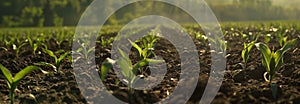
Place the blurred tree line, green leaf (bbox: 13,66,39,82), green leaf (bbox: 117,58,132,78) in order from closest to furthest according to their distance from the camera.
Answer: green leaf (bbox: 13,66,39,82) → green leaf (bbox: 117,58,132,78) → the blurred tree line

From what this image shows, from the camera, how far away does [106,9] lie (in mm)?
48750

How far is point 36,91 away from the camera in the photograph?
9.69 ft

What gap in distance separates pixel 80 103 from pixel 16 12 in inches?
1751

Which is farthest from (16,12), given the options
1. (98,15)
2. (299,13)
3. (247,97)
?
(299,13)

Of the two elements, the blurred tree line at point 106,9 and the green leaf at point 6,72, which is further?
the blurred tree line at point 106,9

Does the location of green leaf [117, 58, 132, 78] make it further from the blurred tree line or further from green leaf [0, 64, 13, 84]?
the blurred tree line

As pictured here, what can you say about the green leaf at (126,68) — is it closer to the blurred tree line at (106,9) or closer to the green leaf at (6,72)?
the green leaf at (6,72)

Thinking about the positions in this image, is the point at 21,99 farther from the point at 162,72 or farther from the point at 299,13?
the point at 299,13

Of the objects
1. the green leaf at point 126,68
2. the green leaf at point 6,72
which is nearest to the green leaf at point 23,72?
the green leaf at point 6,72

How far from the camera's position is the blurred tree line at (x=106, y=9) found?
40312mm

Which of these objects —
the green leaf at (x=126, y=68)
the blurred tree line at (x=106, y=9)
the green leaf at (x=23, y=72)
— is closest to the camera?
the green leaf at (x=23, y=72)

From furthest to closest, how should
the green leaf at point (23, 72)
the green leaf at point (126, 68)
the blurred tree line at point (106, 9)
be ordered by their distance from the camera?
the blurred tree line at point (106, 9) → the green leaf at point (126, 68) → the green leaf at point (23, 72)

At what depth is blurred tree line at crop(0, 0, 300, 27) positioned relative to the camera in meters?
40.3

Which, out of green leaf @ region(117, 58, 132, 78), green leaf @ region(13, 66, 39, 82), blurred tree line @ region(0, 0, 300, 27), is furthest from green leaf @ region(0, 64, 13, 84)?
blurred tree line @ region(0, 0, 300, 27)
